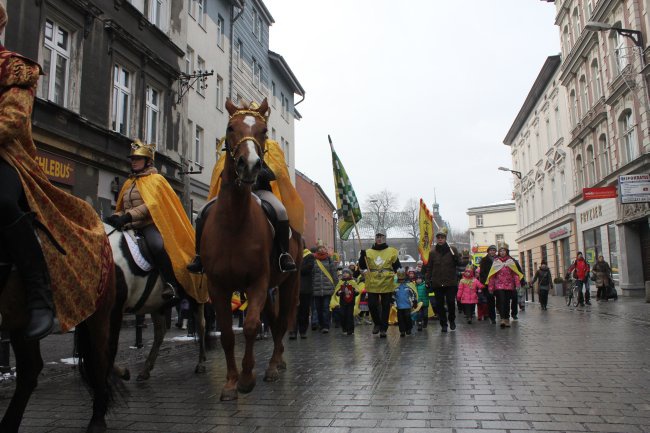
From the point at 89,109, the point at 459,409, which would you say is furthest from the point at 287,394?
the point at 89,109

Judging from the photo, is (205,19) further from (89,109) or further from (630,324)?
(630,324)

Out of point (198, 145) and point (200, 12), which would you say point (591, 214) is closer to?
point (198, 145)

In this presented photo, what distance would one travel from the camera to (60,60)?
567 inches

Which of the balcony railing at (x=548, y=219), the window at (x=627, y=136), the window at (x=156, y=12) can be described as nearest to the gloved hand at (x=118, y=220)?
the window at (x=156, y=12)

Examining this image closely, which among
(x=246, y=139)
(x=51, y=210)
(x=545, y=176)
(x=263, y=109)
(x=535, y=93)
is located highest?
(x=535, y=93)

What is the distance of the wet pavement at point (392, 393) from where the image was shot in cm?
408

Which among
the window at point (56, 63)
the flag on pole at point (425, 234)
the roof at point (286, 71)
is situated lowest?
the flag on pole at point (425, 234)

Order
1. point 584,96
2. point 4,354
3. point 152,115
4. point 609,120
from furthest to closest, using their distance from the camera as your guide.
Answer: point 584,96 → point 609,120 → point 152,115 → point 4,354

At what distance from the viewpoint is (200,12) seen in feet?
84.0

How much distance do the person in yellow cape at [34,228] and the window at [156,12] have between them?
57.2 ft

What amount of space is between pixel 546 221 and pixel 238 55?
86.5 ft

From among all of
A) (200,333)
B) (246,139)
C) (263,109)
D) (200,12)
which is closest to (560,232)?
(200,12)

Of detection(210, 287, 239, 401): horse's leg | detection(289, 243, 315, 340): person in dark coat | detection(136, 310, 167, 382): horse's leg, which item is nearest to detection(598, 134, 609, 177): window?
detection(289, 243, 315, 340): person in dark coat

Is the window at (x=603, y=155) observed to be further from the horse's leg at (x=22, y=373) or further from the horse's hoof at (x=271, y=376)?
the horse's leg at (x=22, y=373)
